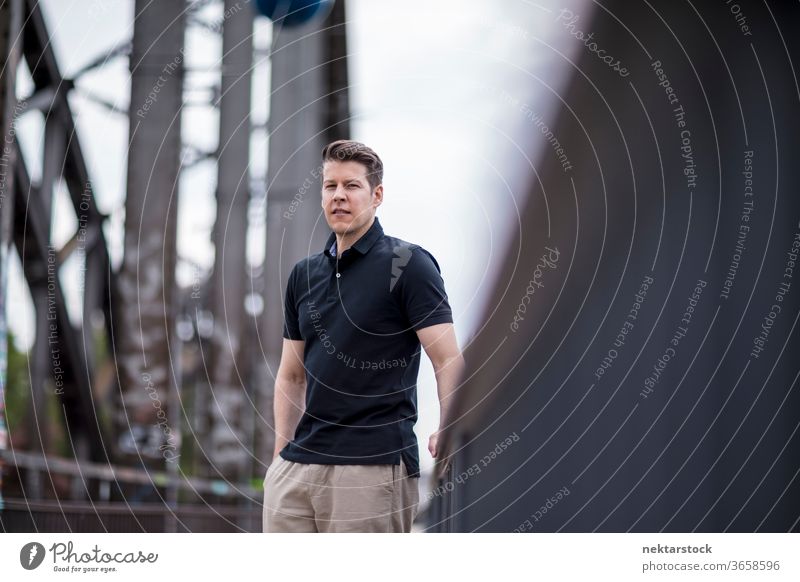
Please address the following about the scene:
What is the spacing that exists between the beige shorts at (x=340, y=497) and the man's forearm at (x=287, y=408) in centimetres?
7

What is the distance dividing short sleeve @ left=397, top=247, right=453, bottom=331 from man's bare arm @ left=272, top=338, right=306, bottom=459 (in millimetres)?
359

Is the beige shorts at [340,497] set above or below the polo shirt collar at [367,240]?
below

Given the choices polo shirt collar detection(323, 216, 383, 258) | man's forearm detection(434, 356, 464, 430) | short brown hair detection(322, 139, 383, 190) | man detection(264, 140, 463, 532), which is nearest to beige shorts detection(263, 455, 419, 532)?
man detection(264, 140, 463, 532)

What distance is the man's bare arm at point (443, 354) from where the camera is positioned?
2398 mm

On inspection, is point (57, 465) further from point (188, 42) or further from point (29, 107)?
point (188, 42)

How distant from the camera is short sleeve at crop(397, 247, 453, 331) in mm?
2406

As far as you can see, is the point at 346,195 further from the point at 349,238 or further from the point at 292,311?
the point at 292,311

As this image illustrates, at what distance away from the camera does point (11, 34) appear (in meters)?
3.69

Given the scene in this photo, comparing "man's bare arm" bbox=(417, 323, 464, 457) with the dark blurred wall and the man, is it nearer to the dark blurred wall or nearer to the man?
the man

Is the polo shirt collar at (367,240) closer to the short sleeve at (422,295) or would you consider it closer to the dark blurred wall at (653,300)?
the short sleeve at (422,295)
